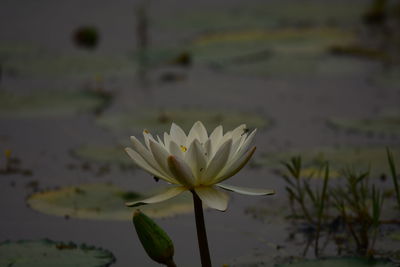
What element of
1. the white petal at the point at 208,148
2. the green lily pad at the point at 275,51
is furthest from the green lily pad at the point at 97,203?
the green lily pad at the point at 275,51

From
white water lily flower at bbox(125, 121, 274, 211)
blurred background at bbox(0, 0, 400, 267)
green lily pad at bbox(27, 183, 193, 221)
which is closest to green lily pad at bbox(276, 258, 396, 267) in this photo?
blurred background at bbox(0, 0, 400, 267)

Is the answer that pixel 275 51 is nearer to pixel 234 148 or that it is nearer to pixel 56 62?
pixel 56 62

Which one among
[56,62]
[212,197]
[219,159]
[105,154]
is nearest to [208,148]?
[219,159]

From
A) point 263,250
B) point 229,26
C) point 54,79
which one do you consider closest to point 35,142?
point 54,79

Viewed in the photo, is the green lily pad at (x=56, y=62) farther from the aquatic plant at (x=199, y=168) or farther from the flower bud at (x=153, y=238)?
the flower bud at (x=153, y=238)

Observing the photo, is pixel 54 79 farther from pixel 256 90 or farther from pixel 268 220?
pixel 268 220
